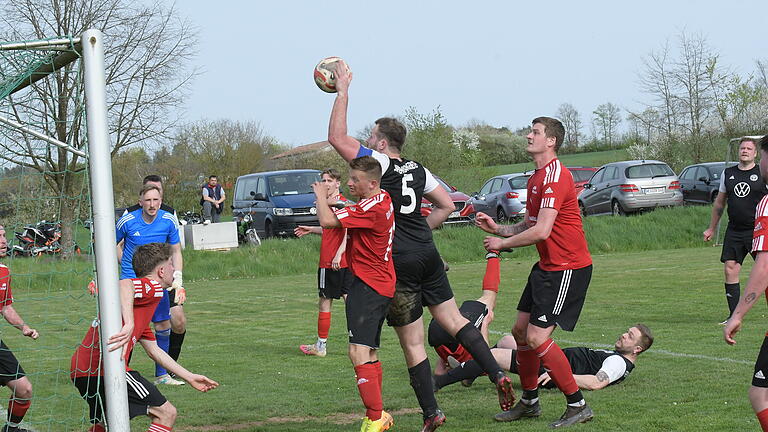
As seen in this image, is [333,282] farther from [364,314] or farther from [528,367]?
[364,314]

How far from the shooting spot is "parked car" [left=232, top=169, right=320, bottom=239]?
2397 cm

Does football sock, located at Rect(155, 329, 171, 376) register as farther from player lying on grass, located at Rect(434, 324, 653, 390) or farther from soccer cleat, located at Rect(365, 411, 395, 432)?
soccer cleat, located at Rect(365, 411, 395, 432)

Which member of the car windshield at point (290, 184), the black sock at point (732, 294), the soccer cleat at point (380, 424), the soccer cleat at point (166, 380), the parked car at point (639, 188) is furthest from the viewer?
the parked car at point (639, 188)

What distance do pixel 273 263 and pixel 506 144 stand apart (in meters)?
43.0

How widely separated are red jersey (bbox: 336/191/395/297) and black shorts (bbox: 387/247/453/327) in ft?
0.71

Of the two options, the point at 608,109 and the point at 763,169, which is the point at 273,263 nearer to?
the point at 763,169

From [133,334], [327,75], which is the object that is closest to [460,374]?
[327,75]

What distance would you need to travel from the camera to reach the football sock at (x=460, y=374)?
22.9ft

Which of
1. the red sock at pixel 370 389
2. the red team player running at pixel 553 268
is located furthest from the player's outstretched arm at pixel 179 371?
the red team player running at pixel 553 268

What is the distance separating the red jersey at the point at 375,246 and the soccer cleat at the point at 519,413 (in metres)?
1.16

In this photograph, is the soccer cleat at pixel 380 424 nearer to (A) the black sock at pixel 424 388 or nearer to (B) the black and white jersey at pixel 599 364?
(A) the black sock at pixel 424 388

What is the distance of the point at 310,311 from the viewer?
1361cm

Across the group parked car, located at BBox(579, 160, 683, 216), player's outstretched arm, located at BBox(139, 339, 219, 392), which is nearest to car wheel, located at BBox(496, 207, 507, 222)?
parked car, located at BBox(579, 160, 683, 216)

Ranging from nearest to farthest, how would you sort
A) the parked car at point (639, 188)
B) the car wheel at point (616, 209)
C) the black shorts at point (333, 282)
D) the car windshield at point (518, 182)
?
the black shorts at point (333, 282), the parked car at point (639, 188), the car wheel at point (616, 209), the car windshield at point (518, 182)
